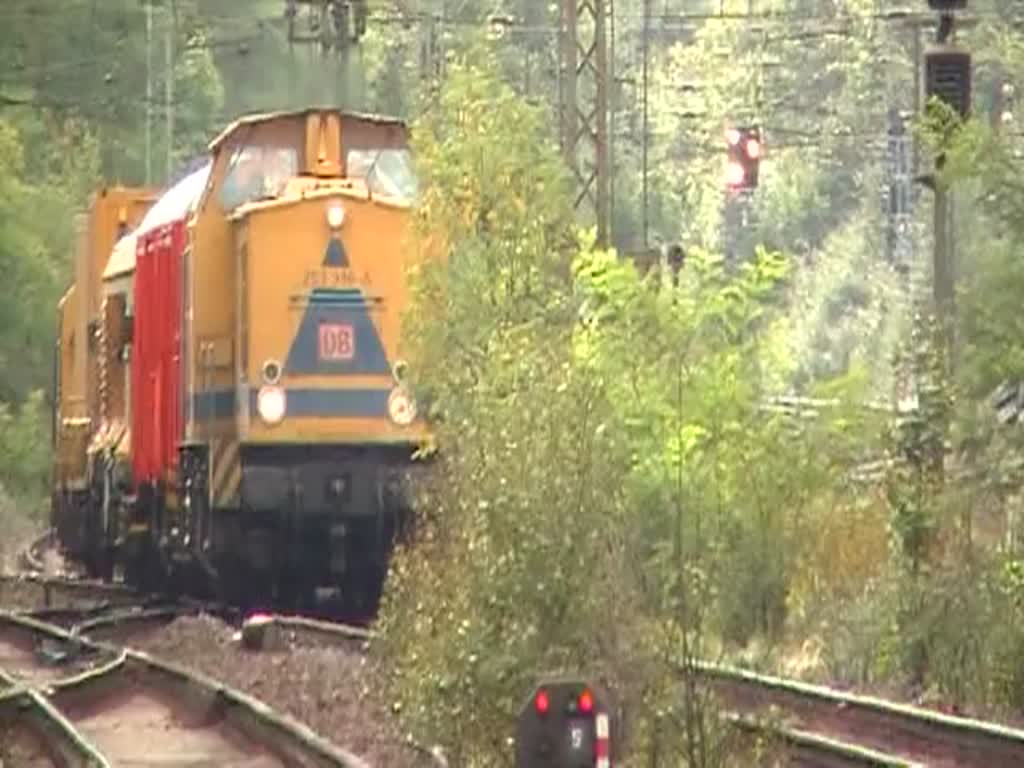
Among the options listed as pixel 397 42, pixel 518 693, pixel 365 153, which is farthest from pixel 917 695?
pixel 397 42

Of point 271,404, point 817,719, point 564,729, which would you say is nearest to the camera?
point 564,729

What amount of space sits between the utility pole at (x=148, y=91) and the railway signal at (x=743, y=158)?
29977 millimetres

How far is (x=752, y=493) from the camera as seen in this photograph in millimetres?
20672

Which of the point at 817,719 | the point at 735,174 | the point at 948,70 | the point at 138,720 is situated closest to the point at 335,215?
the point at 948,70

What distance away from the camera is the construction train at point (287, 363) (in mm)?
21953

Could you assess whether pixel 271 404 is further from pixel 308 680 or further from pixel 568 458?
pixel 568 458

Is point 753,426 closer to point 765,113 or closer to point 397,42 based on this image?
point 765,113

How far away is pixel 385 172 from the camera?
23656mm

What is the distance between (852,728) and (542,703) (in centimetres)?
631

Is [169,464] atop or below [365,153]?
below

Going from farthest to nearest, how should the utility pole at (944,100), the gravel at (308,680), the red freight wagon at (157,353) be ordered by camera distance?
the red freight wagon at (157,353), the utility pole at (944,100), the gravel at (308,680)

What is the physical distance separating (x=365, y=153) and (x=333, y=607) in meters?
4.04

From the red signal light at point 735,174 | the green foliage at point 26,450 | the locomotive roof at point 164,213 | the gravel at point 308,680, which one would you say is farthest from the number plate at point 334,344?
the green foliage at point 26,450

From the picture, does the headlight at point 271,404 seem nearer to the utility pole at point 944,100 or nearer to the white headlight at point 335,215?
the white headlight at point 335,215
